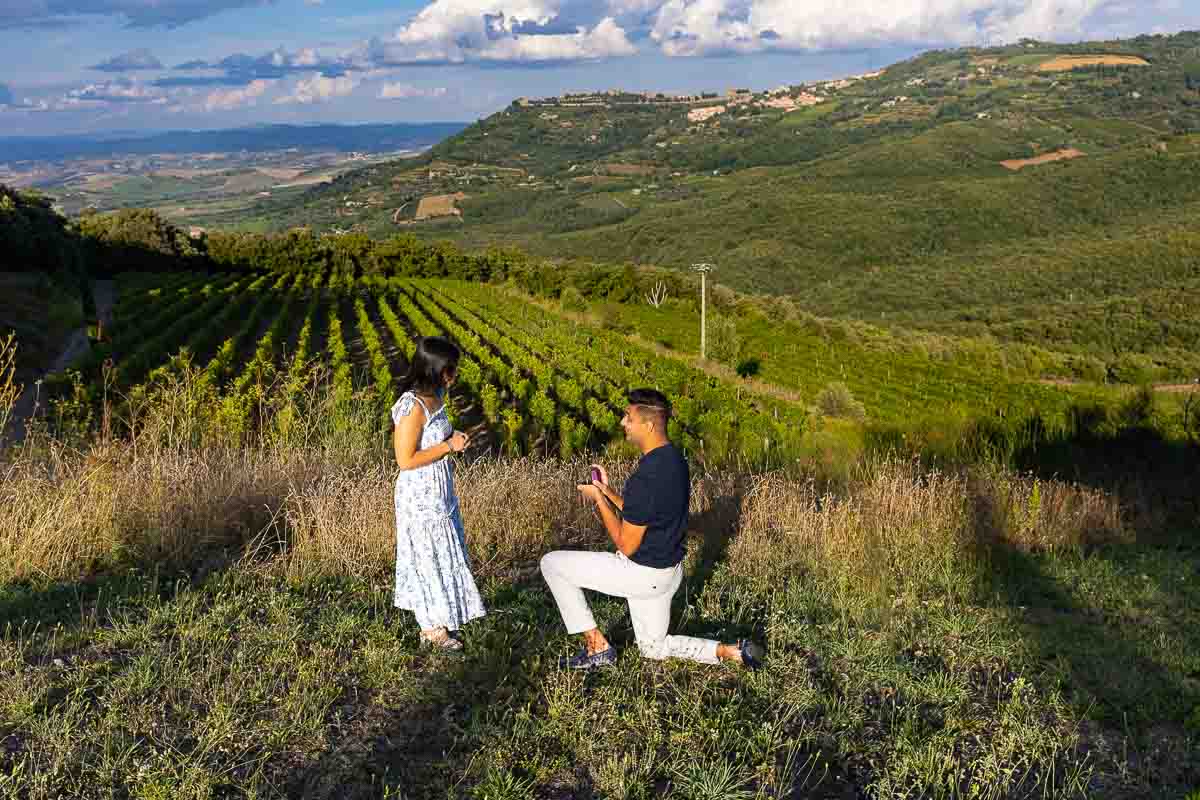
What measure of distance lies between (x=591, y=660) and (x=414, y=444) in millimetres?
1352

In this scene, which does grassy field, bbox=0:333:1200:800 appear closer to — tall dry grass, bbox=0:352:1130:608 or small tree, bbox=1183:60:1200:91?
tall dry grass, bbox=0:352:1130:608

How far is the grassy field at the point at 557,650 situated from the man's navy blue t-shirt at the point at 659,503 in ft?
2.11

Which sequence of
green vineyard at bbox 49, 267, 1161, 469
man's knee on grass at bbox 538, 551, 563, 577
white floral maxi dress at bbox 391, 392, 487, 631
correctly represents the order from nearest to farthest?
man's knee on grass at bbox 538, 551, 563, 577 < white floral maxi dress at bbox 391, 392, 487, 631 < green vineyard at bbox 49, 267, 1161, 469

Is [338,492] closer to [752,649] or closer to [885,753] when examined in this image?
[752,649]

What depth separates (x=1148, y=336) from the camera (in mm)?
50750

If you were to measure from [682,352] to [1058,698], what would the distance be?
33642 mm

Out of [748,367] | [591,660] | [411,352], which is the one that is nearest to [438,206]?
[748,367]

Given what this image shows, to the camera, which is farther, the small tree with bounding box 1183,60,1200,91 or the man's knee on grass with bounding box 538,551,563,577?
the small tree with bounding box 1183,60,1200,91

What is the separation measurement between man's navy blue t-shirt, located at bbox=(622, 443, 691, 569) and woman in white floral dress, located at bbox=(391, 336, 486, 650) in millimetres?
877

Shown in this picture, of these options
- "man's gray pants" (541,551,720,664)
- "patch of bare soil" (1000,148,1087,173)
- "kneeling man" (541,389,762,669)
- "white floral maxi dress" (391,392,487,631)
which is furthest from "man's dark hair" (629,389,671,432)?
"patch of bare soil" (1000,148,1087,173)

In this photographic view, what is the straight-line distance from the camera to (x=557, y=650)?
4.38 meters

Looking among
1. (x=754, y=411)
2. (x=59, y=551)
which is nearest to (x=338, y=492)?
(x=59, y=551)

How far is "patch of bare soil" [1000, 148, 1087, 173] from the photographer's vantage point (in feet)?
402

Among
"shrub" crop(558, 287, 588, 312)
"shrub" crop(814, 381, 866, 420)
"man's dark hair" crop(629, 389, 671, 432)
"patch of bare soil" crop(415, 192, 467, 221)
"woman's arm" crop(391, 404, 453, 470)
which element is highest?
"man's dark hair" crop(629, 389, 671, 432)
